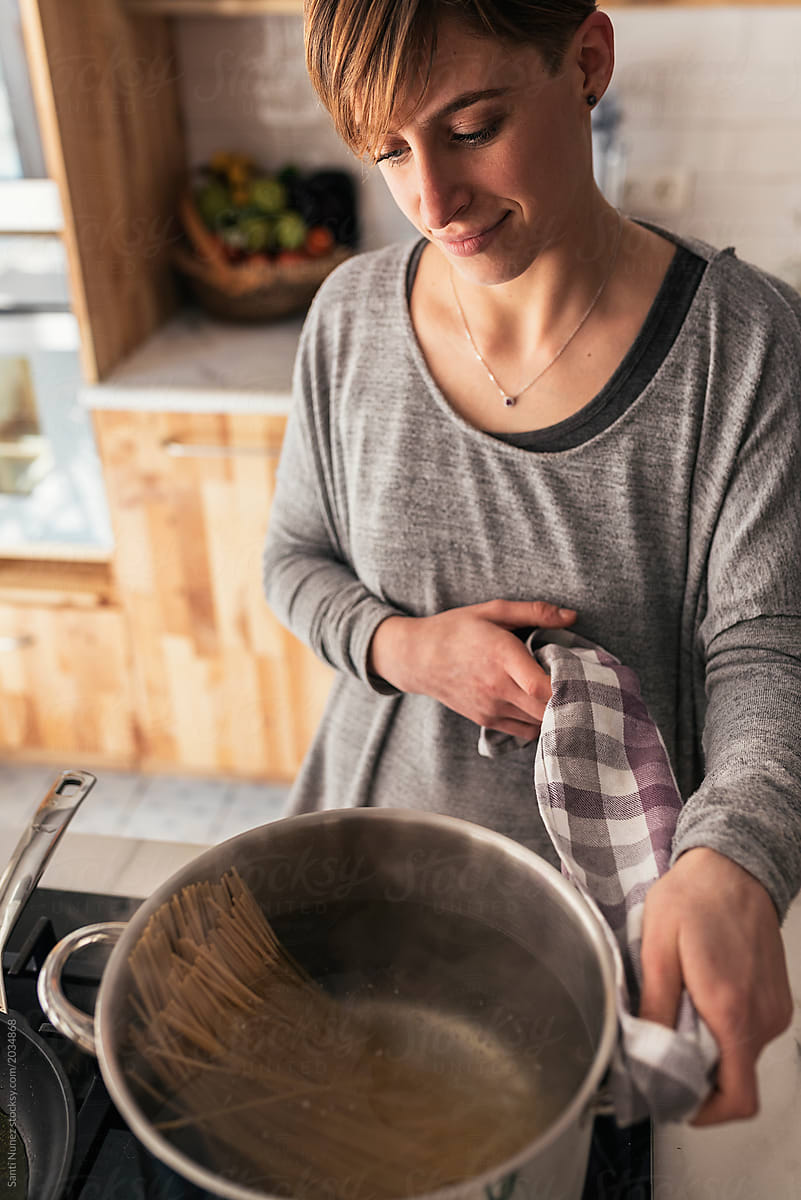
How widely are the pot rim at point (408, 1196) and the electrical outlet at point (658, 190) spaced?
1659 millimetres

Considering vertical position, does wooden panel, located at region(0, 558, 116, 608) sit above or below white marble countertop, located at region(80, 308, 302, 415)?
below

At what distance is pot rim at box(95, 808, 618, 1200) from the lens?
0.36 meters

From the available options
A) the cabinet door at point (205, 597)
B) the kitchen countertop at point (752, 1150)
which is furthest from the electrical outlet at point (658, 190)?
the kitchen countertop at point (752, 1150)

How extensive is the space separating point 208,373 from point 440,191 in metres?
1.23

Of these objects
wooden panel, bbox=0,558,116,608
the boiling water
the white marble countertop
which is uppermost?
the boiling water

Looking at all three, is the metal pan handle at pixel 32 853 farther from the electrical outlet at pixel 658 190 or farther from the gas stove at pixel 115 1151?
Result: the electrical outlet at pixel 658 190

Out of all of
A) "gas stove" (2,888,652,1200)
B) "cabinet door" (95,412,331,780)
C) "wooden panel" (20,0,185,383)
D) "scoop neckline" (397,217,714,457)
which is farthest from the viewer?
"cabinet door" (95,412,331,780)

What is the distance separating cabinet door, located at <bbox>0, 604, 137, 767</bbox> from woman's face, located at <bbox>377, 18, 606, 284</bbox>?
4.77 ft

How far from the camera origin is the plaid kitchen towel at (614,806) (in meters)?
0.41

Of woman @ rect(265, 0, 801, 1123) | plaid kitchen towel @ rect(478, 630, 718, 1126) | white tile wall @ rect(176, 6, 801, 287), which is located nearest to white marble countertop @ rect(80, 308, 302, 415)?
white tile wall @ rect(176, 6, 801, 287)

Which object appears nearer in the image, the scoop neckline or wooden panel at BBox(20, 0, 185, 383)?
the scoop neckline

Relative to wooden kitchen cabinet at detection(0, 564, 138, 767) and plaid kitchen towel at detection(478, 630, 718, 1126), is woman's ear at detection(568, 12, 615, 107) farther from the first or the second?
wooden kitchen cabinet at detection(0, 564, 138, 767)

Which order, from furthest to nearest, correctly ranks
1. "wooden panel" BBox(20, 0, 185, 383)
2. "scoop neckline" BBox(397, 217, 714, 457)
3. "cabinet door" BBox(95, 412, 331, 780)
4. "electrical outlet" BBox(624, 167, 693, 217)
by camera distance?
1. "electrical outlet" BBox(624, 167, 693, 217)
2. "cabinet door" BBox(95, 412, 331, 780)
3. "wooden panel" BBox(20, 0, 185, 383)
4. "scoop neckline" BBox(397, 217, 714, 457)

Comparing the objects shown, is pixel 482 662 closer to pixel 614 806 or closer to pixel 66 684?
pixel 614 806
